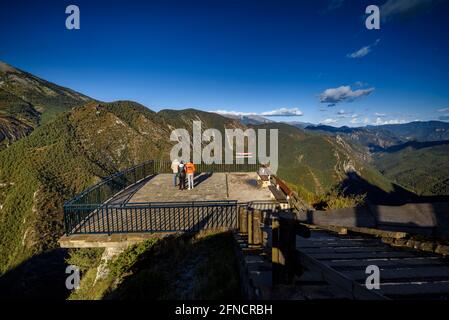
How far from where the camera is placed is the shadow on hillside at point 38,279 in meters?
39.2

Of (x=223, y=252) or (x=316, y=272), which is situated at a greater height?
(x=316, y=272)

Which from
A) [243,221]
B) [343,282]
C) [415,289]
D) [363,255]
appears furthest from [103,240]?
[415,289]

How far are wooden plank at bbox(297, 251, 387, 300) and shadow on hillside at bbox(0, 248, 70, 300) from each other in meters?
44.2

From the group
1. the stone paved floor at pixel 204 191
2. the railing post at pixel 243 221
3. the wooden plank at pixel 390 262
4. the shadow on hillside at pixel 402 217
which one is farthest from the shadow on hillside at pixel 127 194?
the wooden plank at pixel 390 262

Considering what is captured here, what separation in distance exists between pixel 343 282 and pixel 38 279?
5520 centimetres

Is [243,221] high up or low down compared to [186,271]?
up

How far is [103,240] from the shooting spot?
9039 mm

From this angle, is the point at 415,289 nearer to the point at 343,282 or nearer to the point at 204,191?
the point at 343,282

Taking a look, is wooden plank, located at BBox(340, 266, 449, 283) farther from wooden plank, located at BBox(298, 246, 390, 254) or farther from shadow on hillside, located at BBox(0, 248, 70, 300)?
shadow on hillside, located at BBox(0, 248, 70, 300)

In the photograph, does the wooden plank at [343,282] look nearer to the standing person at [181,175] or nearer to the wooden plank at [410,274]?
the wooden plank at [410,274]
